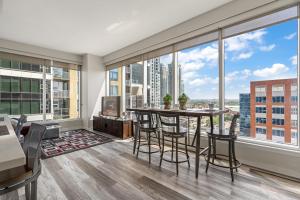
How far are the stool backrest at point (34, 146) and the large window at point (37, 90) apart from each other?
13.8 ft

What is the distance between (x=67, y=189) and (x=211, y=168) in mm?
2125

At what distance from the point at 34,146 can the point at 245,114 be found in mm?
3104

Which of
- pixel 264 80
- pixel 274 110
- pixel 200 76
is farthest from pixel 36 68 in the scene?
pixel 274 110

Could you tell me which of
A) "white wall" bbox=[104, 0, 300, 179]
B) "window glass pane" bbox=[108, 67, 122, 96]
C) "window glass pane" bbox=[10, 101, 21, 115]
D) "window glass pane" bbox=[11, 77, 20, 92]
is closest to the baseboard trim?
"white wall" bbox=[104, 0, 300, 179]

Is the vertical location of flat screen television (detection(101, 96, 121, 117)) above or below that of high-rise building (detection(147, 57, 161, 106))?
below

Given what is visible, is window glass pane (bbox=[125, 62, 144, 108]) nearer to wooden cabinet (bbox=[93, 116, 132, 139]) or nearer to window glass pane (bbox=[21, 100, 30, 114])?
wooden cabinet (bbox=[93, 116, 132, 139])

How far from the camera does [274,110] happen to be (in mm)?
2525

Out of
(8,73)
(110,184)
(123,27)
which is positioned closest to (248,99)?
(110,184)

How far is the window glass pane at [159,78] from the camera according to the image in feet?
13.0

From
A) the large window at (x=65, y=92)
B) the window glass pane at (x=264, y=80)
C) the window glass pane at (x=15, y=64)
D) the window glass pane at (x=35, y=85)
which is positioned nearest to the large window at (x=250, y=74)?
the window glass pane at (x=264, y=80)

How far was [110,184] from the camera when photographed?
208cm

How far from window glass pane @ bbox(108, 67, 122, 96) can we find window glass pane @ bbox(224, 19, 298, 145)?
3705mm

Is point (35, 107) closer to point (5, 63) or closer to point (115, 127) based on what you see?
point (5, 63)

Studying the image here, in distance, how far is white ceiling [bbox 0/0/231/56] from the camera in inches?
109
